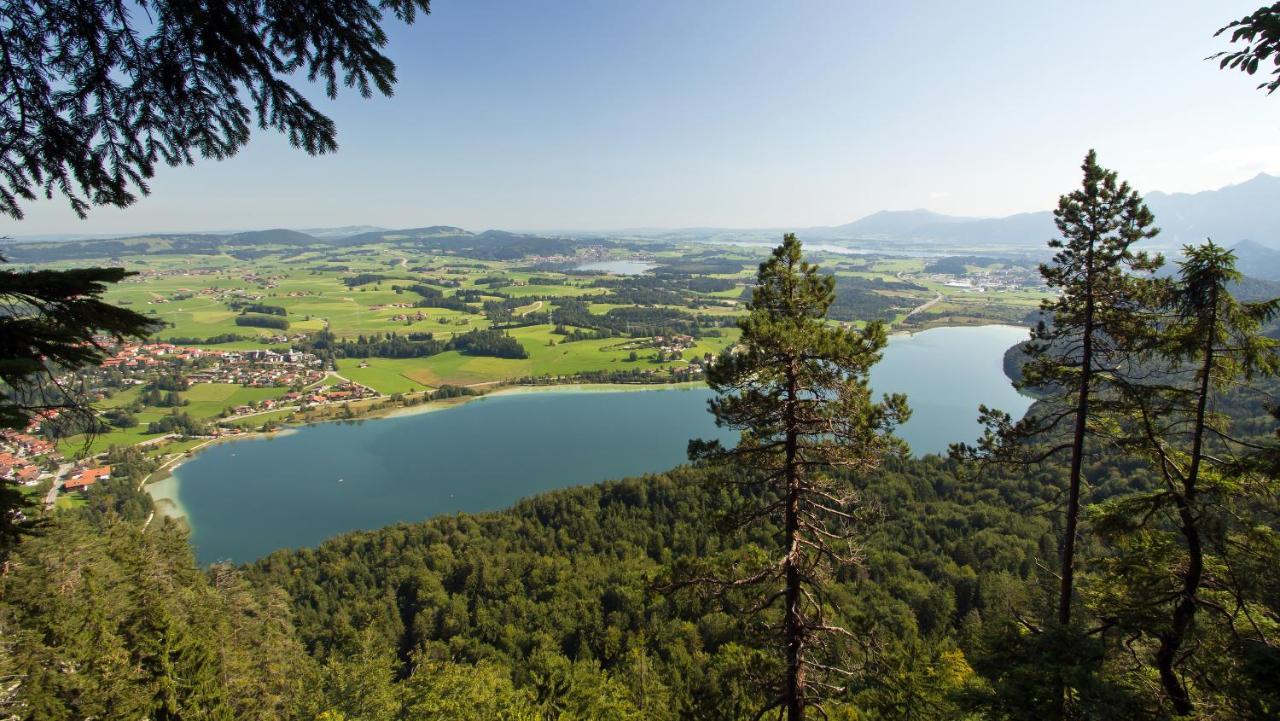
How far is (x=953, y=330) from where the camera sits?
82.6 m

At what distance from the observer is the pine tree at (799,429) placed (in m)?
4.76

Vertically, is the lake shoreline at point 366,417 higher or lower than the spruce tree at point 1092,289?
lower

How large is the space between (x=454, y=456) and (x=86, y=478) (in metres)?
22.7

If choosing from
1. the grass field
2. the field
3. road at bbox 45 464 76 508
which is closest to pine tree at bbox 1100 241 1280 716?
the field

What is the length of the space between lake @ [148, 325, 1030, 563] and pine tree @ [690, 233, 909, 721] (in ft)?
104

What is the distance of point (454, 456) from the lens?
41094mm

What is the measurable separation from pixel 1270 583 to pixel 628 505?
27.5m

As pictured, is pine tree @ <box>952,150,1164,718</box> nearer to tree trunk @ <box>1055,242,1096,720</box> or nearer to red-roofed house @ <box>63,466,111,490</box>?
tree trunk @ <box>1055,242,1096,720</box>

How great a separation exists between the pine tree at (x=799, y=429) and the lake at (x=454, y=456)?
31.7 metres

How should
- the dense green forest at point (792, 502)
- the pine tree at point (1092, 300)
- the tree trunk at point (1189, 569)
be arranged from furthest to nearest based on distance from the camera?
the pine tree at point (1092, 300), the tree trunk at point (1189, 569), the dense green forest at point (792, 502)

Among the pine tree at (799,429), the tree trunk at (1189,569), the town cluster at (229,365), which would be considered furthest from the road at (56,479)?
the tree trunk at (1189,569)

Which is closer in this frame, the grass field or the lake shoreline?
the lake shoreline

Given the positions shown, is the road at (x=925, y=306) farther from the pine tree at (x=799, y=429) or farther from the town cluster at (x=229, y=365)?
the pine tree at (x=799, y=429)

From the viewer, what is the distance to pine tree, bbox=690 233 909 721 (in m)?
4.76
